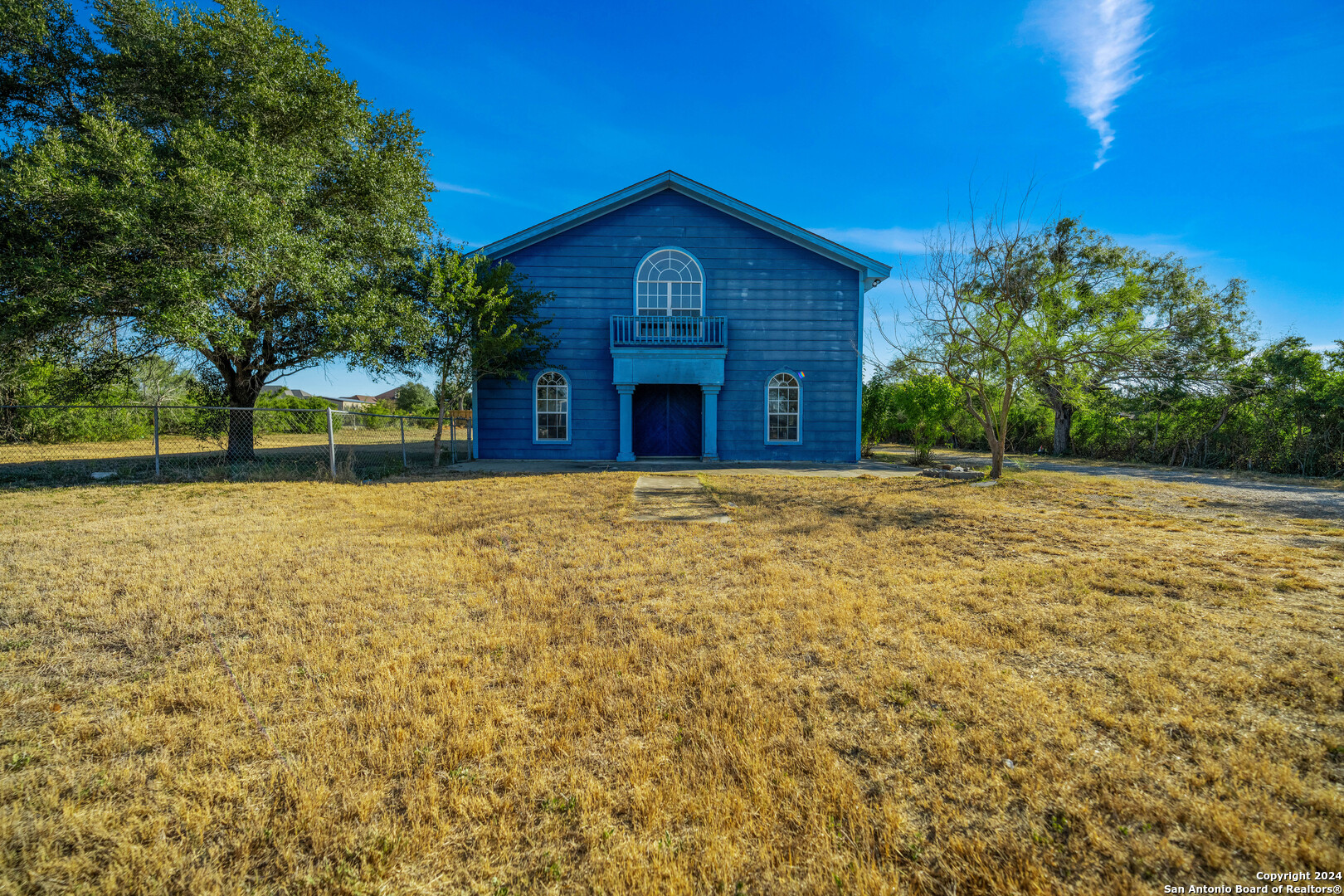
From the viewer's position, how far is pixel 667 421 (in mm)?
14250

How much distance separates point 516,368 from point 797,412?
7.53 m

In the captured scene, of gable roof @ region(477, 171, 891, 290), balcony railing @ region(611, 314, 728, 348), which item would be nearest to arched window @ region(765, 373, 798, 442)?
balcony railing @ region(611, 314, 728, 348)

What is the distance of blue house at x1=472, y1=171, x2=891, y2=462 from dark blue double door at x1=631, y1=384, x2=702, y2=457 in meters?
0.44

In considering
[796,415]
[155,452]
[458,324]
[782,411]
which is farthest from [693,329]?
[155,452]

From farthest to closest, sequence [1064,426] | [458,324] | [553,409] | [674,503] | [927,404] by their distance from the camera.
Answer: [1064,426] → [927,404] → [553,409] → [458,324] → [674,503]

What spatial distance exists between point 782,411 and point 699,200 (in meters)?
6.12

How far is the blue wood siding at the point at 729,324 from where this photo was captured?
13234 millimetres

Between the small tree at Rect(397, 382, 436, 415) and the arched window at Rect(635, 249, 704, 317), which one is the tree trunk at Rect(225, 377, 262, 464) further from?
the small tree at Rect(397, 382, 436, 415)

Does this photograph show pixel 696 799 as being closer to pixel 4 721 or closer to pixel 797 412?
pixel 4 721

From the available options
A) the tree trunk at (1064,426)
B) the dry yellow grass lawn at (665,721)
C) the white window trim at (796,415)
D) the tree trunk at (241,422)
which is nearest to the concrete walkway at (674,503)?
the dry yellow grass lawn at (665,721)

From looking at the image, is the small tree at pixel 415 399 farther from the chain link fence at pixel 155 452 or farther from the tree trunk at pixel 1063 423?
the tree trunk at pixel 1063 423

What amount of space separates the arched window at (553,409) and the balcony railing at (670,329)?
6.49 ft

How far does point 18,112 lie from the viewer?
1004 centimetres

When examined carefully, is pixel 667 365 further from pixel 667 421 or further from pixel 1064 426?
pixel 1064 426
